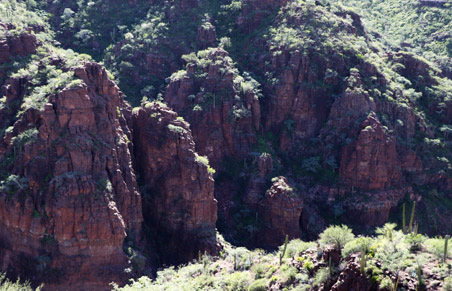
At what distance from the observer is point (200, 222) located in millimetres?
65188

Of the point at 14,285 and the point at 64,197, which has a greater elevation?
the point at 64,197

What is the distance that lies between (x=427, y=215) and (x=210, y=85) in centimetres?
3731

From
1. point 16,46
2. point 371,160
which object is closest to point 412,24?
point 371,160

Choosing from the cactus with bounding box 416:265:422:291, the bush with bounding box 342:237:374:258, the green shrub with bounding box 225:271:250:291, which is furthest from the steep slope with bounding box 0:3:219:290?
the cactus with bounding box 416:265:422:291

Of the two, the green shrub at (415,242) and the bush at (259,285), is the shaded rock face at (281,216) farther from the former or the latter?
the green shrub at (415,242)

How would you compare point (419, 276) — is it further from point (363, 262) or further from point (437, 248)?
point (437, 248)

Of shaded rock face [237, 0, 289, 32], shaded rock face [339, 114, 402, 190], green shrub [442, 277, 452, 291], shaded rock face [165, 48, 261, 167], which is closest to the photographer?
green shrub [442, 277, 452, 291]

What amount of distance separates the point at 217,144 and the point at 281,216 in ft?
48.8

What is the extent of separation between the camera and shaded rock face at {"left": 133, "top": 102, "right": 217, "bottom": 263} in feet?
212

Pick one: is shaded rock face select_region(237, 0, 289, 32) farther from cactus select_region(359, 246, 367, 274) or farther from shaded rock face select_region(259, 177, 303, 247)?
cactus select_region(359, 246, 367, 274)

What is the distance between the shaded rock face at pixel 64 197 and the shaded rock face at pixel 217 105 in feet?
77.2

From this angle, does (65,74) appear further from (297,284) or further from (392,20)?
(392,20)

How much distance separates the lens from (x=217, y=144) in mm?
80625

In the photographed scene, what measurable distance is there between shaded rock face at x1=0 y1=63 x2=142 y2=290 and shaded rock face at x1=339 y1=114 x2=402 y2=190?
1421 inches
